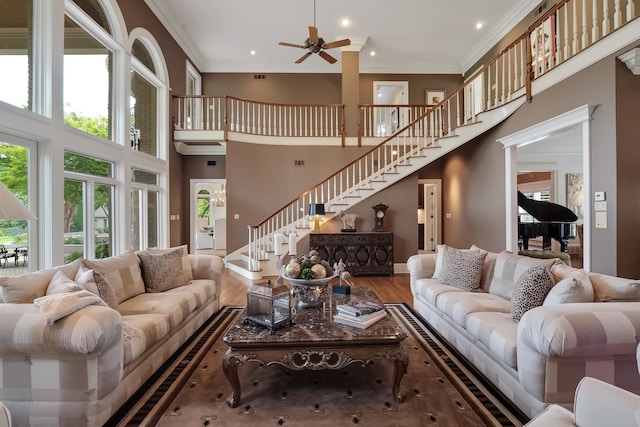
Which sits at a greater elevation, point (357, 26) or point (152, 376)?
point (357, 26)

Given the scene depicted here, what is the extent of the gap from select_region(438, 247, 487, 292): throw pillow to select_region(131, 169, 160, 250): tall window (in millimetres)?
5215

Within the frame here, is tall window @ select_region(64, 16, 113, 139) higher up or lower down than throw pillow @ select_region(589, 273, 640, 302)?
higher up

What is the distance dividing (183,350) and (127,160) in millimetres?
3640

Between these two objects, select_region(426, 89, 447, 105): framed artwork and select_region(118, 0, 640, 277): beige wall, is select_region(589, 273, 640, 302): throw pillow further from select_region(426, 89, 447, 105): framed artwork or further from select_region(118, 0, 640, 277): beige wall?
select_region(426, 89, 447, 105): framed artwork

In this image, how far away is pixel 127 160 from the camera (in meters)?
5.04

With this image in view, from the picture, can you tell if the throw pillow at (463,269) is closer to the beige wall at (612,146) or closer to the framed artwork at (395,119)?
→ the beige wall at (612,146)

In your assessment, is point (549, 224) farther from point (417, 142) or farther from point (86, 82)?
point (86, 82)

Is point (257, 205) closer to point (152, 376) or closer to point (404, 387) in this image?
point (152, 376)

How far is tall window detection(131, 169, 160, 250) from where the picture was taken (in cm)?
561

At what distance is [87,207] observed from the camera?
434 cm

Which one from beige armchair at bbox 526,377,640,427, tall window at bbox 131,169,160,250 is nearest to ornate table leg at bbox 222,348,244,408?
beige armchair at bbox 526,377,640,427

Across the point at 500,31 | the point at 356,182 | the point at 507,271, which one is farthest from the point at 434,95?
the point at 507,271

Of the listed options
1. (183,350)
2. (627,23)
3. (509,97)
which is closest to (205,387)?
(183,350)

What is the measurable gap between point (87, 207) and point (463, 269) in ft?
16.6
